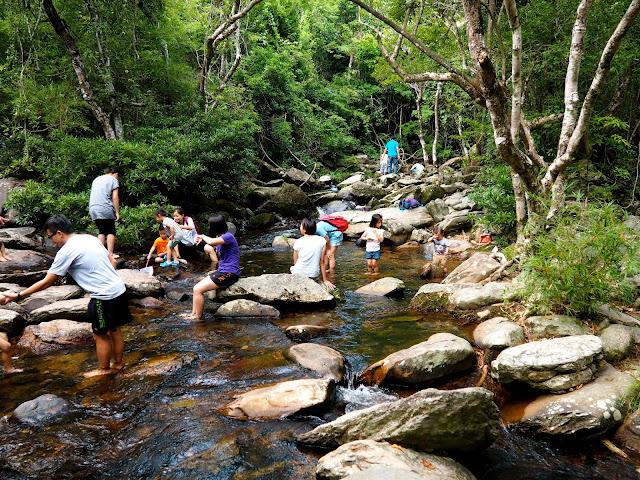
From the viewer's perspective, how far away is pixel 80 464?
133 inches

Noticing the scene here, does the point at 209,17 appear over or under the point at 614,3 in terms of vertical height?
over

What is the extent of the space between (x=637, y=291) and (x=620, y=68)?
7.17 metres

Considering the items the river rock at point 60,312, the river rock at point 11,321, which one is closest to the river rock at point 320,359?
the river rock at point 60,312

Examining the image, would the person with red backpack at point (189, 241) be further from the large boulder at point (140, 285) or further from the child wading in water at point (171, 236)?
the large boulder at point (140, 285)

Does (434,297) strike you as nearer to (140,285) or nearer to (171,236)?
(140,285)

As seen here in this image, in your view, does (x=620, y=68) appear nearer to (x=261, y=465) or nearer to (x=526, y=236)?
(x=526, y=236)

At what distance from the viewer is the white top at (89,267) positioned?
14.4 ft

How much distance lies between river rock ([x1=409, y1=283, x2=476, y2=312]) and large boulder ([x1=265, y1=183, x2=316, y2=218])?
10.3 m

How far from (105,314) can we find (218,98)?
12768mm

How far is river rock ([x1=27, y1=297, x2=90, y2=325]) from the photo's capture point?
6134 millimetres

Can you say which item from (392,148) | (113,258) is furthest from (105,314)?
(392,148)

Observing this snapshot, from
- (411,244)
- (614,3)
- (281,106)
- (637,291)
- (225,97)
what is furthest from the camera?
(281,106)

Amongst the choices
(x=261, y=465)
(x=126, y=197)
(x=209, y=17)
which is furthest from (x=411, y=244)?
(x=209, y=17)

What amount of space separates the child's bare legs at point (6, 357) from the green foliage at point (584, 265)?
6452 millimetres
